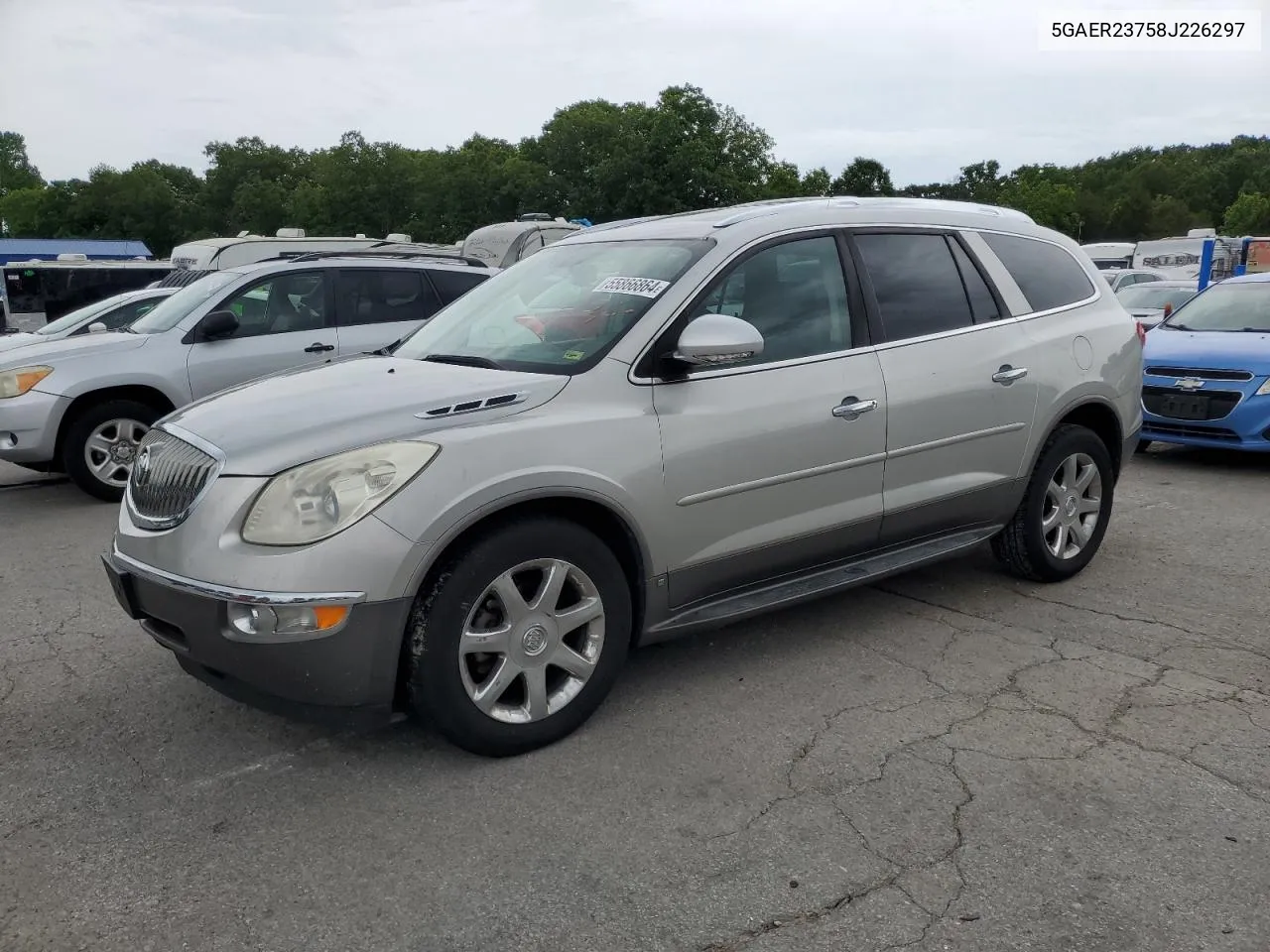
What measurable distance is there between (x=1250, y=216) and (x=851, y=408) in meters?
81.4

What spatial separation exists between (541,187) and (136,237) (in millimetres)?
35956

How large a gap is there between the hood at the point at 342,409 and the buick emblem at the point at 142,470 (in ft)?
0.52

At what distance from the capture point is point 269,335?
820cm

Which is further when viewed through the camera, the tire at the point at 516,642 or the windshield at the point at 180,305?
the windshield at the point at 180,305

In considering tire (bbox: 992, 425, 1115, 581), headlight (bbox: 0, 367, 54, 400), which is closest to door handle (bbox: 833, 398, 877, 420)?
tire (bbox: 992, 425, 1115, 581)

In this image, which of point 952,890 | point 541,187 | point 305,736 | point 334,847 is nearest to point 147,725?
point 305,736

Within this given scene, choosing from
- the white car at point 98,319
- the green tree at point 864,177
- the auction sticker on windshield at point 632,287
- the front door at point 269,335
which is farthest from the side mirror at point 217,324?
the green tree at point 864,177

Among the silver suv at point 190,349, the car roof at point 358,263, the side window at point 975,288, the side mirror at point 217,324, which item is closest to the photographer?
the side window at point 975,288

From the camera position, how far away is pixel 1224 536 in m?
6.17

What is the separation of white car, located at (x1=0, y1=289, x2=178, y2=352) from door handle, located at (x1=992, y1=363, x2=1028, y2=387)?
24.1 feet

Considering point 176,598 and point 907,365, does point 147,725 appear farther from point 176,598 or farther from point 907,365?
point 907,365

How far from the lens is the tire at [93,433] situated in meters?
7.50

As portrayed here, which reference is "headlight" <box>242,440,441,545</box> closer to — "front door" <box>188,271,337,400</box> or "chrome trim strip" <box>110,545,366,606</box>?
"chrome trim strip" <box>110,545,366,606</box>

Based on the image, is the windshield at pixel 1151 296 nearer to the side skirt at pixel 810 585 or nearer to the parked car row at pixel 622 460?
the parked car row at pixel 622 460
